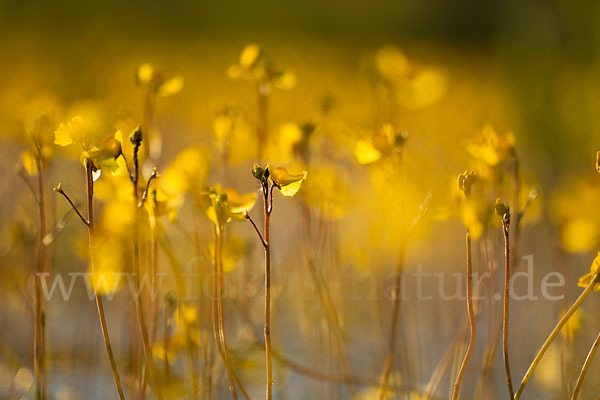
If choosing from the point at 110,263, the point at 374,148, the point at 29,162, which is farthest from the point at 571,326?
the point at 29,162

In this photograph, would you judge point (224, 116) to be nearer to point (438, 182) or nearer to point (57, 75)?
point (438, 182)

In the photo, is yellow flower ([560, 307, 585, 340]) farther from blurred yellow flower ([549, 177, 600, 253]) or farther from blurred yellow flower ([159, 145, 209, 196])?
blurred yellow flower ([159, 145, 209, 196])

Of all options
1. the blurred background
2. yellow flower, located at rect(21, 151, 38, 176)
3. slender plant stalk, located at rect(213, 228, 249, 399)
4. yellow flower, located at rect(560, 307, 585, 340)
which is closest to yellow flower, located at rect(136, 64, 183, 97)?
the blurred background

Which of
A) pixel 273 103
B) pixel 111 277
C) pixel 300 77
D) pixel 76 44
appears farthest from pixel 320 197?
pixel 76 44

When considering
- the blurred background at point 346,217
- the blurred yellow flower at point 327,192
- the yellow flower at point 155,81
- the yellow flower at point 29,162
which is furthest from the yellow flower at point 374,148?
the yellow flower at point 29,162

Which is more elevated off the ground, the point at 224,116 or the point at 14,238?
the point at 224,116

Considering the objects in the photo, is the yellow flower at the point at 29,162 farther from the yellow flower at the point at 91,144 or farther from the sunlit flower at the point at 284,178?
the sunlit flower at the point at 284,178

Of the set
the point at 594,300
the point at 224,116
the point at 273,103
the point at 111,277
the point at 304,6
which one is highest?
the point at 304,6

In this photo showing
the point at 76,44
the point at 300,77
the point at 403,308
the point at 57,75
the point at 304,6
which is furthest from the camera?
the point at 304,6
